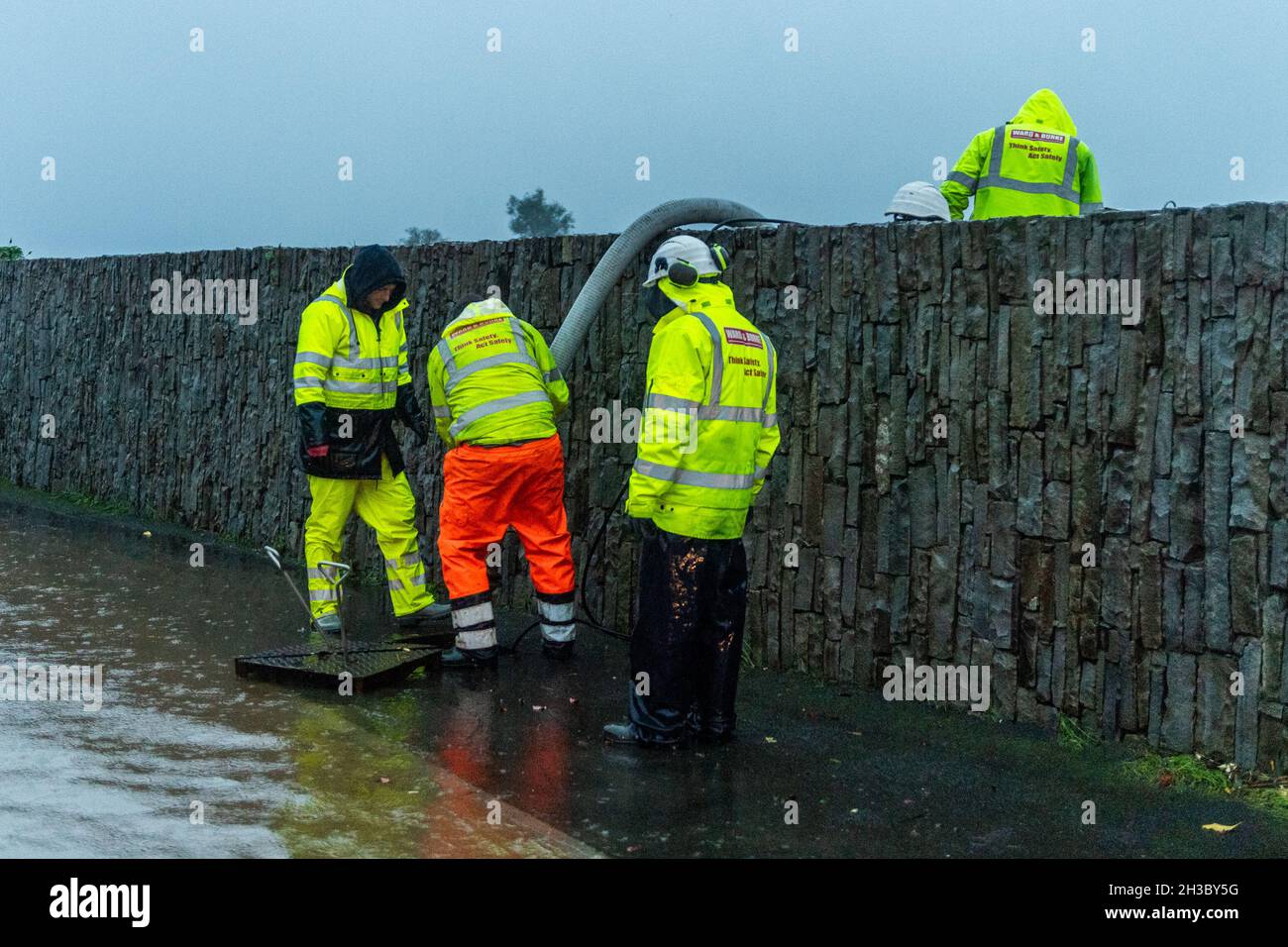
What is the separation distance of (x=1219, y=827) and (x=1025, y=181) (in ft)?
16.2

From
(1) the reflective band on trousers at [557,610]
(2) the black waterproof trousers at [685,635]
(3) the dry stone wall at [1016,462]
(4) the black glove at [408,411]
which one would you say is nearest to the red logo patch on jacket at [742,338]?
(2) the black waterproof trousers at [685,635]

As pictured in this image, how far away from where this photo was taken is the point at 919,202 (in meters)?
8.54

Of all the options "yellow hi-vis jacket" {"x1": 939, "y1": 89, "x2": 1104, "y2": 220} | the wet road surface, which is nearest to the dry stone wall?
the wet road surface

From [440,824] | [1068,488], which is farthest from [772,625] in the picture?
[440,824]

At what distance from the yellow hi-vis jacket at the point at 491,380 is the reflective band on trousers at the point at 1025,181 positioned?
3.44 metres

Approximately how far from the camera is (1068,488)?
6645mm

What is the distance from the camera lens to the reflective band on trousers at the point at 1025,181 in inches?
353

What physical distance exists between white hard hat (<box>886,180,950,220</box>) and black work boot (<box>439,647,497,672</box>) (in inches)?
147

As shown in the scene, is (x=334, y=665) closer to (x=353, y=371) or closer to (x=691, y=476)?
(x=353, y=371)

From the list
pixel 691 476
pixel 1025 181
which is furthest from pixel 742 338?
pixel 1025 181

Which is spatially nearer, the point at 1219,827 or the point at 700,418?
the point at 1219,827
